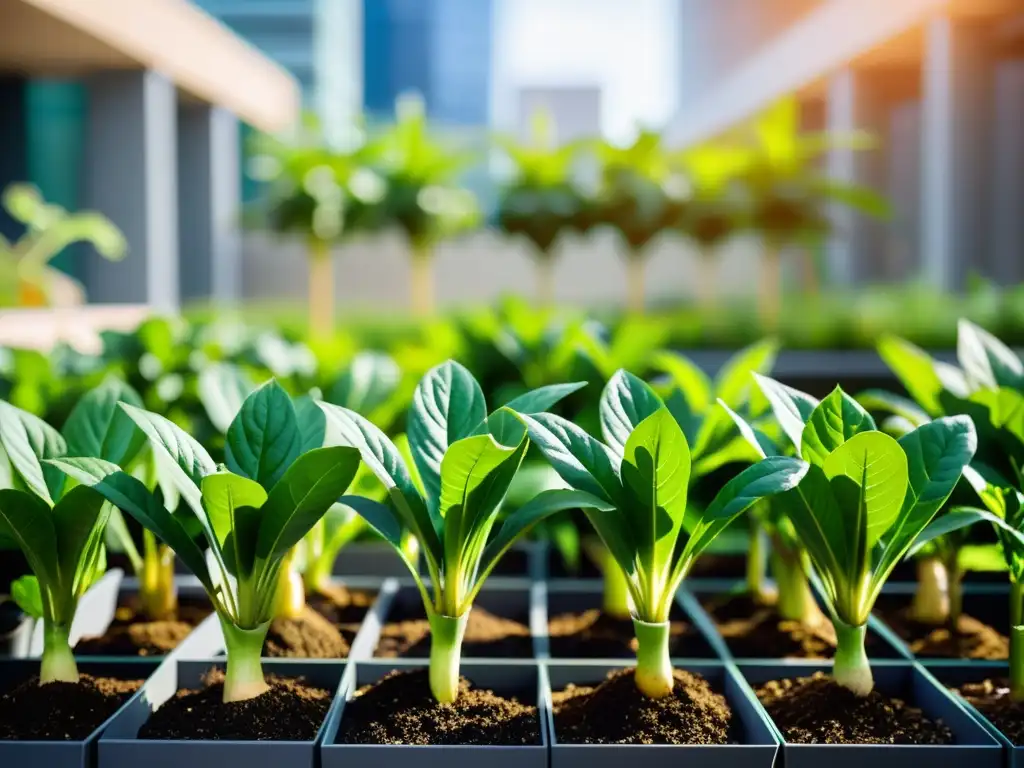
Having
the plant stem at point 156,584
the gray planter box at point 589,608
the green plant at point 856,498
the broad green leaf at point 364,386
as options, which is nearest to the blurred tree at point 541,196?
the broad green leaf at point 364,386

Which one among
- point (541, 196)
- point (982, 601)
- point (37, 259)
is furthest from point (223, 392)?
point (37, 259)

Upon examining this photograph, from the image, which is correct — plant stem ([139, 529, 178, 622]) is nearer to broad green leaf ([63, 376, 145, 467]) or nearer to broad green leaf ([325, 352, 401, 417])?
broad green leaf ([63, 376, 145, 467])

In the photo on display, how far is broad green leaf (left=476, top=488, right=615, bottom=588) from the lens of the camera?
1.14 m

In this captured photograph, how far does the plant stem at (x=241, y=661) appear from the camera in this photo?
121cm

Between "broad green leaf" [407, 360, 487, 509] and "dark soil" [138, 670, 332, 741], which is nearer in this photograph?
"dark soil" [138, 670, 332, 741]

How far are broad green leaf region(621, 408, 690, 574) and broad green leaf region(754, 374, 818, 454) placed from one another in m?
0.16

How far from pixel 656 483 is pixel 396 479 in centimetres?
32

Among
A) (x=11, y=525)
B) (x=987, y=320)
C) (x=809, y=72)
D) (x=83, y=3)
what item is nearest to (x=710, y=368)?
(x=987, y=320)

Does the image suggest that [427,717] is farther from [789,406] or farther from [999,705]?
[999,705]

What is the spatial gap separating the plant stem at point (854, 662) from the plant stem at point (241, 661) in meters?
0.74

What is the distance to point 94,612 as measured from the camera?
1668mm

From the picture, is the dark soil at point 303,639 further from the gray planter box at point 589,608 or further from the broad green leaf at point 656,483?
the broad green leaf at point 656,483

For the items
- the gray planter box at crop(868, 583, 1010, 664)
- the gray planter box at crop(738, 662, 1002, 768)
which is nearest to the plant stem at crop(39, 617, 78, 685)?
the gray planter box at crop(738, 662, 1002, 768)

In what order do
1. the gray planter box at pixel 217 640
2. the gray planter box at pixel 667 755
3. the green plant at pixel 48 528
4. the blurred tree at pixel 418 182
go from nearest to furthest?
the gray planter box at pixel 667 755 → the green plant at pixel 48 528 → the gray planter box at pixel 217 640 → the blurred tree at pixel 418 182
